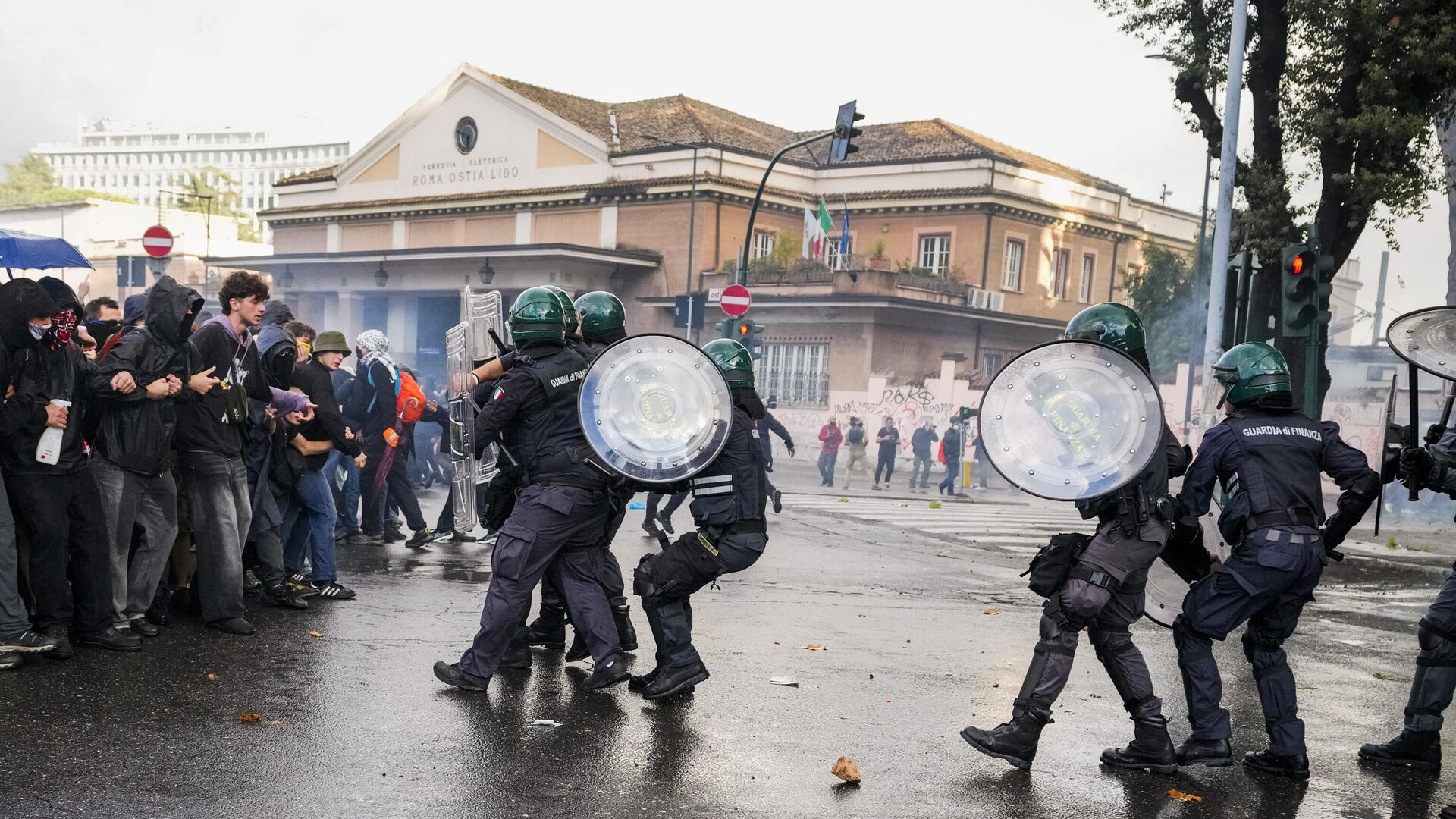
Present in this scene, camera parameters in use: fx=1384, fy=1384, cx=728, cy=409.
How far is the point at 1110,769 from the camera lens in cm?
545

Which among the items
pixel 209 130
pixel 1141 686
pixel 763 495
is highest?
pixel 209 130

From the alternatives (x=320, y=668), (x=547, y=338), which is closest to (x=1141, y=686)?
(x=547, y=338)

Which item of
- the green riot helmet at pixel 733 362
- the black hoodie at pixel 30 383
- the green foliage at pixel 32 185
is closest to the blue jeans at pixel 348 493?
the black hoodie at pixel 30 383

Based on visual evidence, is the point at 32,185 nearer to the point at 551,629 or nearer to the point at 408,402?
the point at 408,402

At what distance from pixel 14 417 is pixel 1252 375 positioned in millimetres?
5317

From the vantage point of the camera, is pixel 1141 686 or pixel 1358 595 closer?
pixel 1141 686

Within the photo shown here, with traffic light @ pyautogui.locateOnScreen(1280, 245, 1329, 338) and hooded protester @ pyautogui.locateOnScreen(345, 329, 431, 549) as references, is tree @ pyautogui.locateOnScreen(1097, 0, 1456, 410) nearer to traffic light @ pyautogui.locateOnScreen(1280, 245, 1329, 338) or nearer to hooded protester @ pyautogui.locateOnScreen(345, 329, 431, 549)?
traffic light @ pyautogui.locateOnScreen(1280, 245, 1329, 338)

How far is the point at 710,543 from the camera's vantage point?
20.2 ft

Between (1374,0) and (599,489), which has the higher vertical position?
(1374,0)

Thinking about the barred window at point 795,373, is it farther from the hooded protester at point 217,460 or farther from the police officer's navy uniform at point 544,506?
the police officer's navy uniform at point 544,506

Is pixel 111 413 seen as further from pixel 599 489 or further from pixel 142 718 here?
pixel 599 489

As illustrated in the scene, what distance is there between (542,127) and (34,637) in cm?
3671

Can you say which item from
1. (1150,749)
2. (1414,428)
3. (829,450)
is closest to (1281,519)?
(1414,428)

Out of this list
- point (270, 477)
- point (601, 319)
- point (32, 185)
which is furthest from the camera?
point (32, 185)
